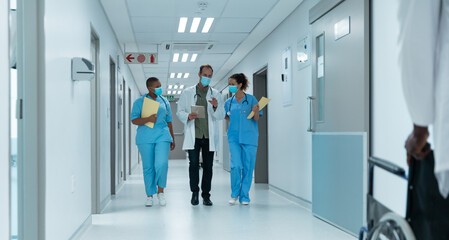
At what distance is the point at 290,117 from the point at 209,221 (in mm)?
2177

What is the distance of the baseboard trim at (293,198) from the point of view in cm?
541

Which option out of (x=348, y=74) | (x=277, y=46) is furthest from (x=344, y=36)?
(x=277, y=46)

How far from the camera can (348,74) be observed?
399 centimetres

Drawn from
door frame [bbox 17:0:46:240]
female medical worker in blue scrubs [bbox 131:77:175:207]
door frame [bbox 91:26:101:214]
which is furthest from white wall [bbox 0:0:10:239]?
female medical worker in blue scrubs [bbox 131:77:175:207]

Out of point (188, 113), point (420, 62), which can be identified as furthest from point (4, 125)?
point (188, 113)

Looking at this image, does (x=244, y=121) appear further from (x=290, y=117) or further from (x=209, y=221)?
(x=209, y=221)

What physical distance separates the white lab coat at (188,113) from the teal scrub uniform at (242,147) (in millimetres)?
186

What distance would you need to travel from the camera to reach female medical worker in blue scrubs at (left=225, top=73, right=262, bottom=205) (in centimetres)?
561

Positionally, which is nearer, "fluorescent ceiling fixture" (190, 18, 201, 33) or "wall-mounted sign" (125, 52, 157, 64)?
"fluorescent ceiling fixture" (190, 18, 201, 33)

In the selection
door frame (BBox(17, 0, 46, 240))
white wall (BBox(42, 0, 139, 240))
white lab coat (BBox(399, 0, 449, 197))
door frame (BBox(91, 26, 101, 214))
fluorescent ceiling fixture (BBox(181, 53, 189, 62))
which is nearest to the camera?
white lab coat (BBox(399, 0, 449, 197))

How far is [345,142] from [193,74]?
8861 mm

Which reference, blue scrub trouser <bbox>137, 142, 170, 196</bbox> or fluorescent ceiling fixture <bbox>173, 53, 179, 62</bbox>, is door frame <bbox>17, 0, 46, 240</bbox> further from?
fluorescent ceiling fixture <bbox>173, 53, 179, 62</bbox>

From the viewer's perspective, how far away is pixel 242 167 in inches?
222

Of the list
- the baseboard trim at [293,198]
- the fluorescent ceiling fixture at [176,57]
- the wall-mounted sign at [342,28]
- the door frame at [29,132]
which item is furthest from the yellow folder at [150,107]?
the fluorescent ceiling fixture at [176,57]
